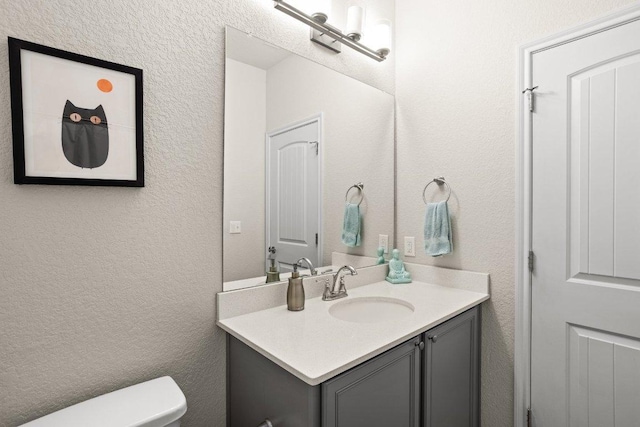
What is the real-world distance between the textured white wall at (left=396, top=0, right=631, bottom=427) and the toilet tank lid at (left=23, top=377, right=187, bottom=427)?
1445mm

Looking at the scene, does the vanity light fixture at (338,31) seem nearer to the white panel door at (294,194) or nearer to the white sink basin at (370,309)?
the white panel door at (294,194)

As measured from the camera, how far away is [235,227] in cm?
134

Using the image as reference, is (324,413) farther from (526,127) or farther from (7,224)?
(526,127)

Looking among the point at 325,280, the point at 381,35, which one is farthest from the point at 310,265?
the point at 381,35

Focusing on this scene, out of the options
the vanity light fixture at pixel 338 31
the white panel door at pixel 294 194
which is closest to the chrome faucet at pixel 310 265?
the white panel door at pixel 294 194

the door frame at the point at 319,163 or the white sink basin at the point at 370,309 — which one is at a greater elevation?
the door frame at the point at 319,163

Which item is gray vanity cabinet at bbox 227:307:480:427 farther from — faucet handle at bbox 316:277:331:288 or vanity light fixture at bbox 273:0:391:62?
vanity light fixture at bbox 273:0:391:62

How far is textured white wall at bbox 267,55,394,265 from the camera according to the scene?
1.53 metres

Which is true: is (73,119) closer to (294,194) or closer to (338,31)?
(294,194)

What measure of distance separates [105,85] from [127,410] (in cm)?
97

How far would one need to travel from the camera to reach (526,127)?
151 cm

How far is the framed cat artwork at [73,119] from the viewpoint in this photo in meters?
0.90

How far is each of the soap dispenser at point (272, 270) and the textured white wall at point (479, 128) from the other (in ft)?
2.95

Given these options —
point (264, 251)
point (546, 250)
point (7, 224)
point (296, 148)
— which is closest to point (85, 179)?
point (7, 224)
